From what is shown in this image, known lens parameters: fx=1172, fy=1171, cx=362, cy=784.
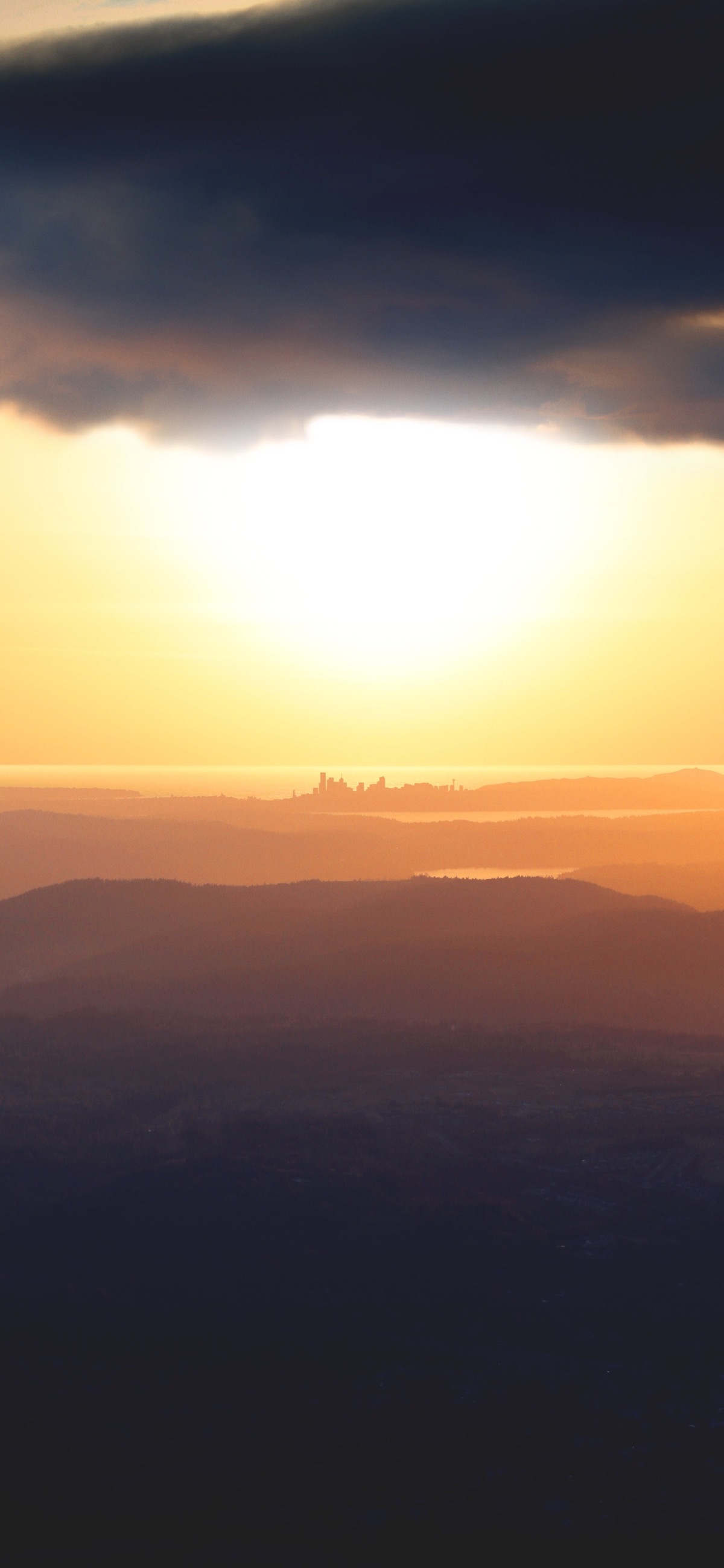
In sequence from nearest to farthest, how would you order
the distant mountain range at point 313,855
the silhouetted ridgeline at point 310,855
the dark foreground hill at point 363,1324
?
1. the dark foreground hill at point 363,1324
2. the distant mountain range at point 313,855
3. the silhouetted ridgeline at point 310,855

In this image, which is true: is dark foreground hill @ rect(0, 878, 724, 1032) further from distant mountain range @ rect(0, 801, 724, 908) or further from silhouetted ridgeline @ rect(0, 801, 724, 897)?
silhouetted ridgeline @ rect(0, 801, 724, 897)

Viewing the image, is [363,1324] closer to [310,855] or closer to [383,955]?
[383,955]

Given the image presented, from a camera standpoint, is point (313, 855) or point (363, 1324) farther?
point (313, 855)

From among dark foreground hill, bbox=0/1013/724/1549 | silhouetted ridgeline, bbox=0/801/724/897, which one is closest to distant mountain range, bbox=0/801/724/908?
silhouetted ridgeline, bbox=0/801/724/897

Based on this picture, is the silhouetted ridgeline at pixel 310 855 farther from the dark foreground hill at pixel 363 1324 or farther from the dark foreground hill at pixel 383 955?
the dark foreground hill at pixel 363 1324

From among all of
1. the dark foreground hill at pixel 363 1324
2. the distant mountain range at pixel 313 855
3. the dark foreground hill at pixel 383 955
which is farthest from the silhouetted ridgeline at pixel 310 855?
the dark foreground hill at pixel 363 1324

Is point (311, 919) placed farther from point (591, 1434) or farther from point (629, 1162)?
point (591, 1434)

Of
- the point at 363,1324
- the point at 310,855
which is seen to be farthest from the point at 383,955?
the point at 310,855

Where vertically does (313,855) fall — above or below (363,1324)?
below
